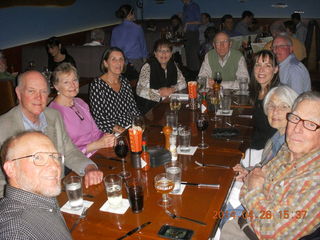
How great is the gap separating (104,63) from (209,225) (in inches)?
85.1

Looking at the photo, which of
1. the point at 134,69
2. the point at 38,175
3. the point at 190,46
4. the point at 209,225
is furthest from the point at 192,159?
the point at 190,46

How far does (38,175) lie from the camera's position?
1.38 metres

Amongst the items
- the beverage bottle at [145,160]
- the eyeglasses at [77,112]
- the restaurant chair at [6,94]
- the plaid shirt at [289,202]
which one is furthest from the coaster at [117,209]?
the restaurant chair at [6,94]

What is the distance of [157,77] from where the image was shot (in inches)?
157

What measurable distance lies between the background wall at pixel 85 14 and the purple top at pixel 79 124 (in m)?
3.74

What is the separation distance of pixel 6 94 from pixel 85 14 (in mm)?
4625

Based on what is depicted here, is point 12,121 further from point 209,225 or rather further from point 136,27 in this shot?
point 136,27

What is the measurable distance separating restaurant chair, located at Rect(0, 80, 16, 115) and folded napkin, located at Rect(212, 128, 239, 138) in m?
3.16

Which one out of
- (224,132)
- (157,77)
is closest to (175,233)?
(224,132)

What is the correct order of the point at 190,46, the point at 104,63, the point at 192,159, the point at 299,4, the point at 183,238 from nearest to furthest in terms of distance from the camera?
the point at 183,238 < the point at 192,159 < the point at 104,63 < the point at 190,46 < the point at 299,4

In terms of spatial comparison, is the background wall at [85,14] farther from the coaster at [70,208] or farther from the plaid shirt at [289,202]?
the plaid shirt at [289,202]

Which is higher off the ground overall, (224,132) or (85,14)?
(85,14)

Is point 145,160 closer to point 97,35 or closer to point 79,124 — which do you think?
point 79,124

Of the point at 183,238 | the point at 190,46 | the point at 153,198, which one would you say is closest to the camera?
the point at 183,238
